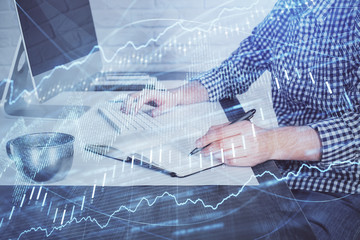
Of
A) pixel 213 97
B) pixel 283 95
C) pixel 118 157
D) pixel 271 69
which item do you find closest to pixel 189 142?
pixel 118 157

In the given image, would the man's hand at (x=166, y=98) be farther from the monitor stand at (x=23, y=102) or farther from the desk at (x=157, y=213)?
the desk at (x=157, y=213)

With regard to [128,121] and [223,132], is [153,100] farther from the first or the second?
[223,132]

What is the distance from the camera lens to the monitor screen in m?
0.88

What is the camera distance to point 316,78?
100 centimetres

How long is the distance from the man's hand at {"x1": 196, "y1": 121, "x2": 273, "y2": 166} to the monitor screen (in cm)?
51

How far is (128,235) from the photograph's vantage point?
1.66ft

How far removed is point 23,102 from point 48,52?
181 millimetres

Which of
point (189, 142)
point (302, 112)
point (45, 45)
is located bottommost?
point (302, 112)

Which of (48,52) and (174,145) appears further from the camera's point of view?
(48,52)

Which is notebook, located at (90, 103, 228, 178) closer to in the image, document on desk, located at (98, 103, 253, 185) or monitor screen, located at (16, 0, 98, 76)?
document on desk, located at (98, 103, 253, 185)

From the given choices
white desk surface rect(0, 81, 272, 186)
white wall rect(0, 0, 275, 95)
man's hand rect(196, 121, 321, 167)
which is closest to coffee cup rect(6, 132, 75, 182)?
white desk surface rect(0, 81, 272, 186)

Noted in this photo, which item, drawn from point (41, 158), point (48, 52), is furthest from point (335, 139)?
point (48, 52)

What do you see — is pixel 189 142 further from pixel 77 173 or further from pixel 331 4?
pixel 331 4

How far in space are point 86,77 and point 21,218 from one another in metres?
0.82
